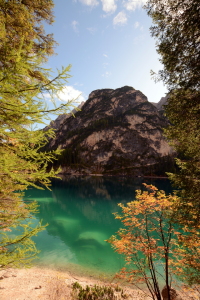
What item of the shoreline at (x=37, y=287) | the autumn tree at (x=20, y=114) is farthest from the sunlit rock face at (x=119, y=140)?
the autumn tree at (x=20, y=114)

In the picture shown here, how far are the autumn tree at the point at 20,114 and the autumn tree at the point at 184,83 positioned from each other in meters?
4.63

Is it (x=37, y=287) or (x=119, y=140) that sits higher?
(x=119, y=140)

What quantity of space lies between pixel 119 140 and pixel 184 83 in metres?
113

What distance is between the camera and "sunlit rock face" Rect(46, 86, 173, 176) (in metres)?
103

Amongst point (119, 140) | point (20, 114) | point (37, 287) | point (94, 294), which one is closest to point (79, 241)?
point (37, 287)

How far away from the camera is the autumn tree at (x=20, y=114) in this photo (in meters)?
2.76

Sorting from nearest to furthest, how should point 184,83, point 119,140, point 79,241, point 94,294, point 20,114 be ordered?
point 20,114, point 184,83, point 94,294, point 79,241, point 119,140

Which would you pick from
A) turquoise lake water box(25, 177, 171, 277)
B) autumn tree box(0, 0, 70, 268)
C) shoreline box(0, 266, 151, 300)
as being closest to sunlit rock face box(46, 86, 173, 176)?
turquoise lake water box(25, 177, 171, 277)

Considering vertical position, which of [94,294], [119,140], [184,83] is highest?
[119,140]

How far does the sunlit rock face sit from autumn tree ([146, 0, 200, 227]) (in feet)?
270

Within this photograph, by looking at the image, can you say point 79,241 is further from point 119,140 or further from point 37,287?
point 119,140

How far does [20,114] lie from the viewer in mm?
3188

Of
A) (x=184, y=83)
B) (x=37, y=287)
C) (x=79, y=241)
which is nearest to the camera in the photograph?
(x=184, y=83)

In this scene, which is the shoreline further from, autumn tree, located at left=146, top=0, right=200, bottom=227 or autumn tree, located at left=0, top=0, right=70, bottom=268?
autumn tree, located at left=146, top=0, right=200, bottom=227
